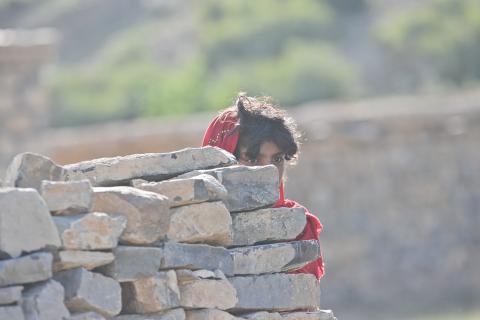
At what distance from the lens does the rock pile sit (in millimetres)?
4363

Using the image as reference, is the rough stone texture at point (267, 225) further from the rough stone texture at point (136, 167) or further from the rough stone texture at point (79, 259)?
the rough stone texture at point (79, 259)

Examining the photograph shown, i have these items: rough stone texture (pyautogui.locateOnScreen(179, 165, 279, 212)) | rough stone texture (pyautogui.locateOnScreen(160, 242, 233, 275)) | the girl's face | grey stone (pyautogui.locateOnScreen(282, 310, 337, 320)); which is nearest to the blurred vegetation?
the girl's face

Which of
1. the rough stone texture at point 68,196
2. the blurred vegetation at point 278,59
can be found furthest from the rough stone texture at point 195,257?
the blurred vegetation at point 278,59

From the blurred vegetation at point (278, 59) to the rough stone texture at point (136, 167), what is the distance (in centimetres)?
1853

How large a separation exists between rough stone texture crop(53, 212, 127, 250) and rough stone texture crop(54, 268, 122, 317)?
82 mm

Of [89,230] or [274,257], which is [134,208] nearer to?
[89,230]

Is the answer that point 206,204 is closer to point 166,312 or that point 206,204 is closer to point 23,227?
point 166,312

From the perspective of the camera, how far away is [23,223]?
4.34 meters

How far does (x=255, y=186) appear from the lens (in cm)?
513

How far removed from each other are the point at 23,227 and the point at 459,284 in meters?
13.1

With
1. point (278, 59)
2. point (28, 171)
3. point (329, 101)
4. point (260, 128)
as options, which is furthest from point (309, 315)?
point (278, 59)

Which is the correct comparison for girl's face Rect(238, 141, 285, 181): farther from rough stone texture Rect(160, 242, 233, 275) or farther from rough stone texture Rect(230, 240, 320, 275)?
rough stone texture Rect(160, 242, 233, 275)

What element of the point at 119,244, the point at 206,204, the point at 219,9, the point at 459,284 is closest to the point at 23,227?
the point at 119,244

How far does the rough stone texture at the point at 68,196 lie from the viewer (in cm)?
451
